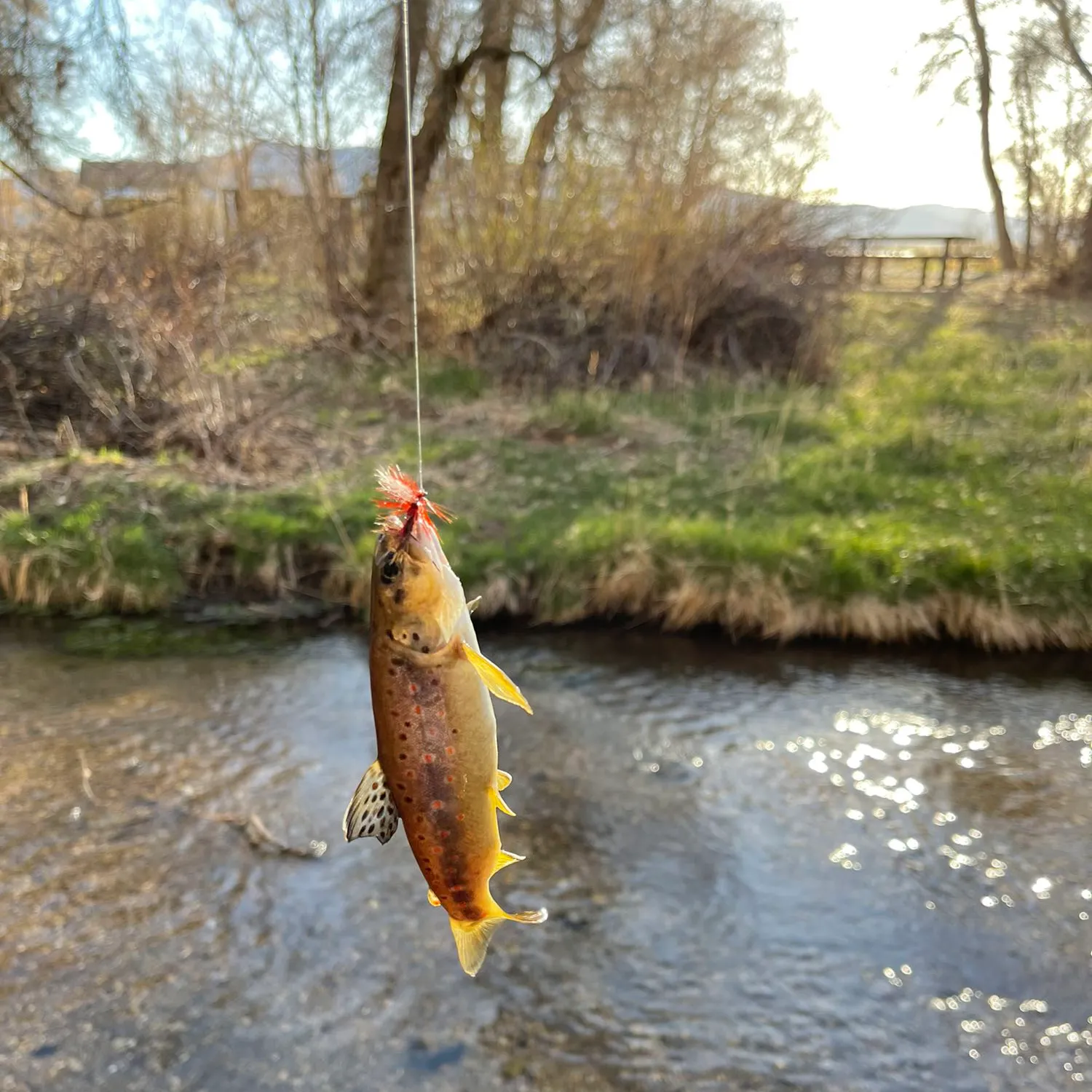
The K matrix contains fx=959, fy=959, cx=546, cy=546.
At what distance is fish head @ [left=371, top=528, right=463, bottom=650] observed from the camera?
190cm

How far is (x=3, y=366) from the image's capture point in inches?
411

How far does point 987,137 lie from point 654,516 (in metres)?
22.8

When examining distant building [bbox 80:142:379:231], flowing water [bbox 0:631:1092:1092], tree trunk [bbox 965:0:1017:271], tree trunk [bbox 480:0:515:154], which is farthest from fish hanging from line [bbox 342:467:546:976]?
tree trunk [bbox 965:0:1017:271]

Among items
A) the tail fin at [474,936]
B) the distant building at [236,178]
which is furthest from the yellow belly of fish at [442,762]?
the distant building at [236,178]

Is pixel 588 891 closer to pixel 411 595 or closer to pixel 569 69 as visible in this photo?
pixel 411 595

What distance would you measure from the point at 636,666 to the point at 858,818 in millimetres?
2304

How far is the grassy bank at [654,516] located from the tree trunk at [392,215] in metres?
3.16

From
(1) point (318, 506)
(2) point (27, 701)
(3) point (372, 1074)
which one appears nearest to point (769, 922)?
(3) point (372, 1074)

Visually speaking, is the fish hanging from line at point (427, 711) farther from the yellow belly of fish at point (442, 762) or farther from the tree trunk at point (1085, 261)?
the tree trunk at point (1085, 261)

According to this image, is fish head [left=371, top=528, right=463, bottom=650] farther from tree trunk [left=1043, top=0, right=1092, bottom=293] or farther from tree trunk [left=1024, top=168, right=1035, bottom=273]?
tree trunk [left=1024, top=168, right=1035, bottom=273]

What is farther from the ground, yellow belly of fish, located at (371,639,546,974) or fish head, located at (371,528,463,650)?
fish head, located at (371,528,463,650)

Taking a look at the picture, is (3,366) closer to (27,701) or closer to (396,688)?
(27,701)

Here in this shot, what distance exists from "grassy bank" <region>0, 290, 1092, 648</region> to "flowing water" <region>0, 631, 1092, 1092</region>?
0.85 metres

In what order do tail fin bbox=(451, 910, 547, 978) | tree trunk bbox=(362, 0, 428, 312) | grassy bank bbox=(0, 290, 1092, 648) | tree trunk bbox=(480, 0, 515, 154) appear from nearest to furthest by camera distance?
tail fin bbox=(451, 910, 547, 978) → grassy bank bbox=(0, 290, 1092, 648) → tree trunk bbox=(480, 0, 515, 154) → tree trunk bbox=(362, 0, 428, 312)
